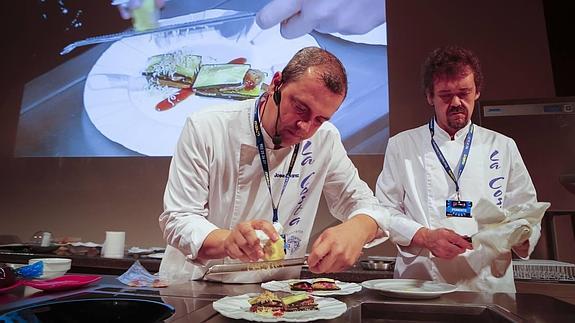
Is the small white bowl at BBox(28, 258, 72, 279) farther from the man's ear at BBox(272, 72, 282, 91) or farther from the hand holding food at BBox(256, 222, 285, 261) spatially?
the man's ear at BBox(272, 72, 282, 91)

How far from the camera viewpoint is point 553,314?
92 centimetres

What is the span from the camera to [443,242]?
160 centimetres

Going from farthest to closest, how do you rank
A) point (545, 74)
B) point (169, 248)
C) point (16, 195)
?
point (16, 195), point (545, 74), point (169, 248)

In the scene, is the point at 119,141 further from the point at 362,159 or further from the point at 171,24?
the point at 362,159

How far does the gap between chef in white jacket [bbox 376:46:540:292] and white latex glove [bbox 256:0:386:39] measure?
1.21 meters

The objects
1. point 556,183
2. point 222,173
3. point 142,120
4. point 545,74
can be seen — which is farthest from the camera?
point 142,120

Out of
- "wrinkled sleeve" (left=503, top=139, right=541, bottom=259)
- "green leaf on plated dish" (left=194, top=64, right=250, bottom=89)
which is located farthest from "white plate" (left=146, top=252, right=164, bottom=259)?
"wrinkled sleeve" (left=503, top=139, right=541, bottom=259)

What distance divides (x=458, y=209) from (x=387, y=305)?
924mm

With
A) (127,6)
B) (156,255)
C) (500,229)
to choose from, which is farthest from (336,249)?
(127,6)

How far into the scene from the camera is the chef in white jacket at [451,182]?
175 cm

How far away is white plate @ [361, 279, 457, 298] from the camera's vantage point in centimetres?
109

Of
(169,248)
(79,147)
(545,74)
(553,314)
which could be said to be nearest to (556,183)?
(545,74)

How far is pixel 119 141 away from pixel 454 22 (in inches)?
105

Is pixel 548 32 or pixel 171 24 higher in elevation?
pixel 171 24
